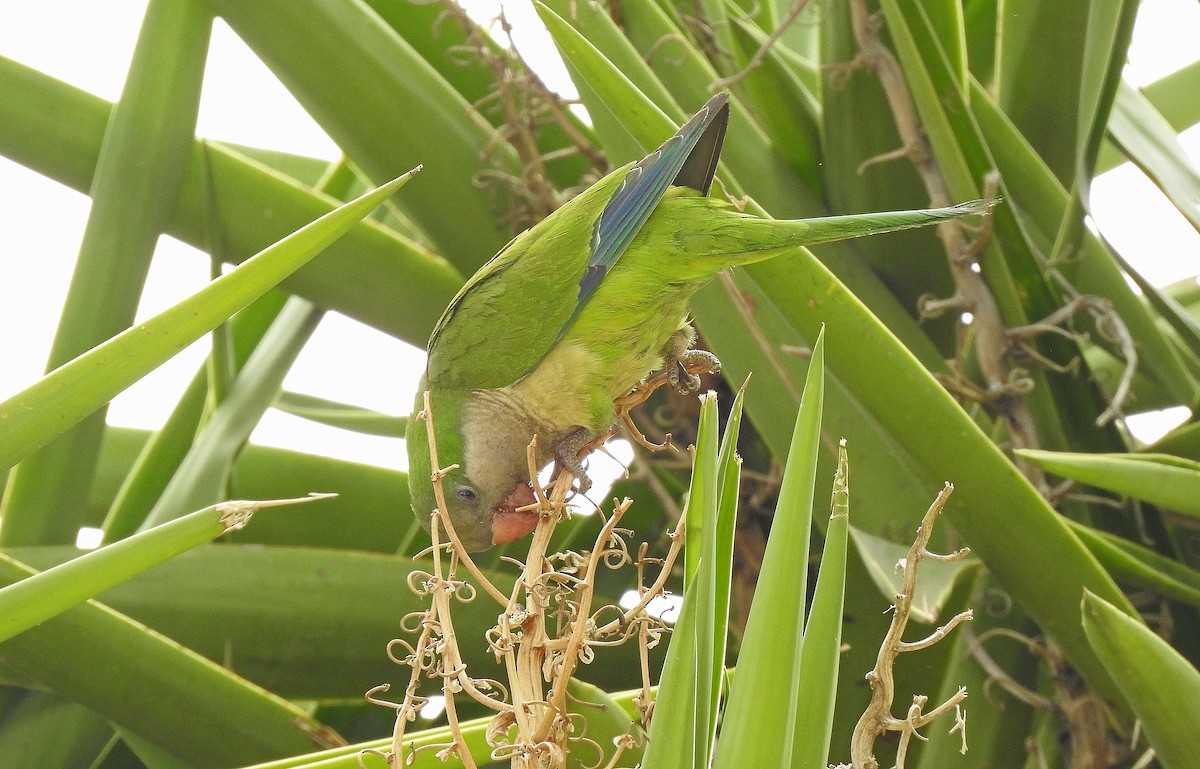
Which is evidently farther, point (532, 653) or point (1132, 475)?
point (1132, 475)

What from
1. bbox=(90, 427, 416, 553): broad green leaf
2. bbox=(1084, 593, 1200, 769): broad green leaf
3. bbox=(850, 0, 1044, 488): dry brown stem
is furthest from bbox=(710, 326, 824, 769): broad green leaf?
bbox=(90, 427, 416, 553): broad green leaf

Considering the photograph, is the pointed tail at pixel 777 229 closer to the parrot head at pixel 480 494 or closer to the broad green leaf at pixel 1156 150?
the broad green leaf at pixel 1156 150

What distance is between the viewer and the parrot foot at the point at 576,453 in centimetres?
146

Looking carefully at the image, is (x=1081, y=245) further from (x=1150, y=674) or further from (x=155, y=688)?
(x=155, y=688)

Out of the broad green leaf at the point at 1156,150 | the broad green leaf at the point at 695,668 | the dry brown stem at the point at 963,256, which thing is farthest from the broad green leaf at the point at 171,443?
the broad green leaf at the point at 1156,150

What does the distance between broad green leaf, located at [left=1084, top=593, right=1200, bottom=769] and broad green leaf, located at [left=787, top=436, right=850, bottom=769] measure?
0.38 meters

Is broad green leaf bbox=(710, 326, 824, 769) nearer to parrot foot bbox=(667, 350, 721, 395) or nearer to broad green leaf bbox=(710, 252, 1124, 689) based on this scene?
broad green leaf bbox=(710, 252, 1124, 689)

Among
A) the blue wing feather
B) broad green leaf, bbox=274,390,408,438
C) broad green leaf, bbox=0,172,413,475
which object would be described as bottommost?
broad green leaf, bbox=0,172,413,475

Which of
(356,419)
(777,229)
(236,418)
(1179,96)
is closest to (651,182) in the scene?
(777,229)

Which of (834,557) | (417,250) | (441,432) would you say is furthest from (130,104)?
(834,557)

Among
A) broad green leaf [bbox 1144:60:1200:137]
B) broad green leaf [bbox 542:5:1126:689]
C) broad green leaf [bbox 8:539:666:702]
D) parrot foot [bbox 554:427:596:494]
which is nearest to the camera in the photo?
broad green leaf [bbox 542:5:1126:689]

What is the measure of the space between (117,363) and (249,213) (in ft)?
3.67

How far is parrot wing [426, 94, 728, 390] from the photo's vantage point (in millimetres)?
1571

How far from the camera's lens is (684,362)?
1.64m
